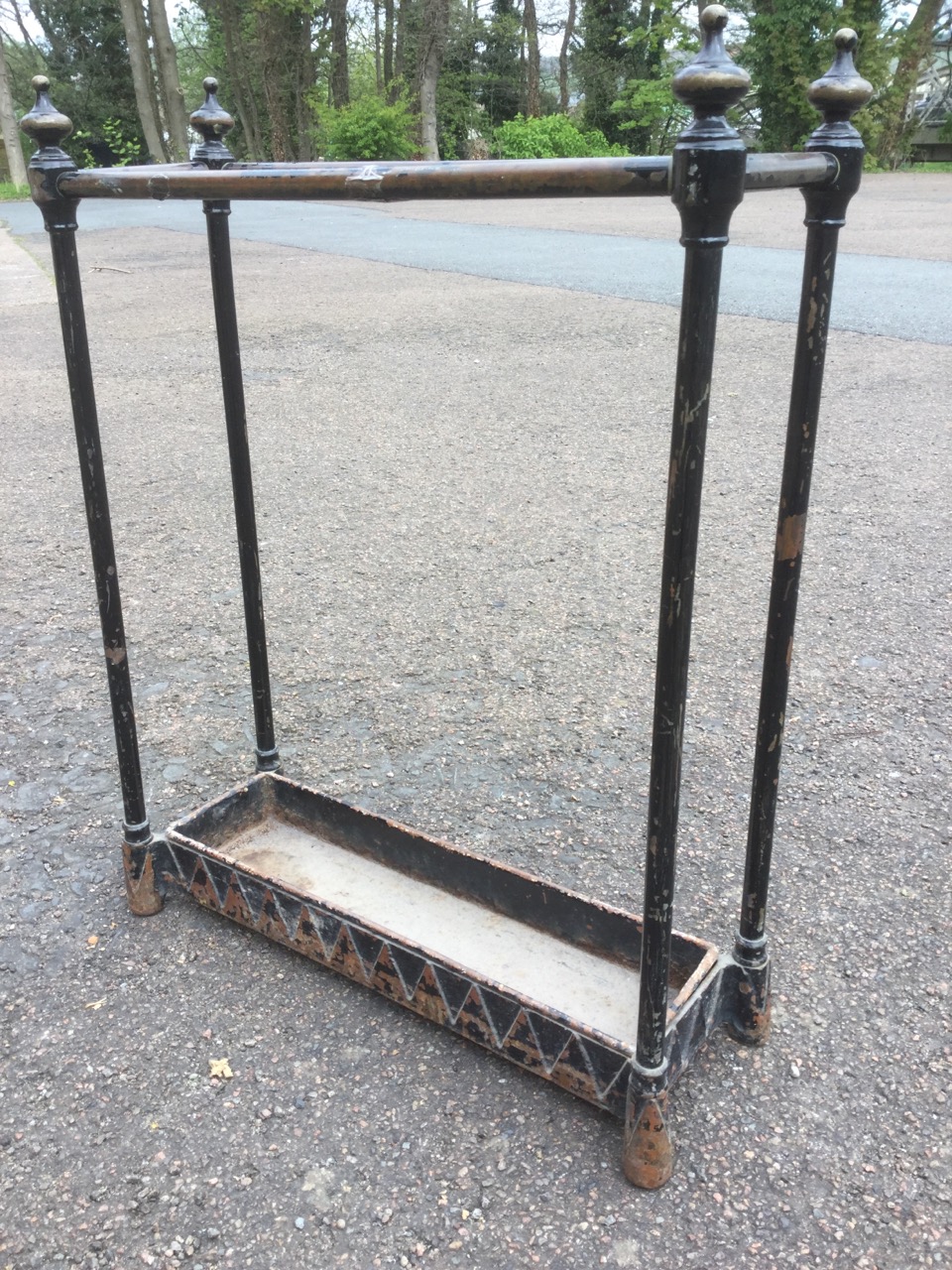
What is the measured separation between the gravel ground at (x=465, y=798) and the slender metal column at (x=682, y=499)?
14cm

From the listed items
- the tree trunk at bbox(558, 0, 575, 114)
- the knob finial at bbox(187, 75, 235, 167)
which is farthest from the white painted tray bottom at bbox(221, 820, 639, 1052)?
the tree trunk at bbox(558, 0, 575, 114)

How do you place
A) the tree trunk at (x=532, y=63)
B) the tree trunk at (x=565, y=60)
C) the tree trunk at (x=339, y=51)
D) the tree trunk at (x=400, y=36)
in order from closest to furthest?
the tree trunk at (x=339, y=51) → the tree trunk at (x=400, y=36) → the tree trunk at (x=532, y=63) → the tree trunk at (x=565, y=60)

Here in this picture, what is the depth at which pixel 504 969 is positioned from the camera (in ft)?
5.98

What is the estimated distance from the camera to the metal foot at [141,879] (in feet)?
6.55

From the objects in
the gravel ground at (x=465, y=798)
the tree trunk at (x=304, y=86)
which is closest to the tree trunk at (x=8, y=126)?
the tree trunk at (x=304, y=86)

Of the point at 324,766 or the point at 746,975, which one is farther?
the point at 324,766

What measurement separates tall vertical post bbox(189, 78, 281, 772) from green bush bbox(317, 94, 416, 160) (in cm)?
2466

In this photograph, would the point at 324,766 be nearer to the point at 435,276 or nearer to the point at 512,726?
the point at 512,726

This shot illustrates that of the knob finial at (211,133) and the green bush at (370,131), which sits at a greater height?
the green bush at (370,131)

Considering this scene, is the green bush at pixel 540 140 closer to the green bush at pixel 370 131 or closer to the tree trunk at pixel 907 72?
the green bush at pixel 370 131

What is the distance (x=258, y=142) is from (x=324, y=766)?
36.6 metres

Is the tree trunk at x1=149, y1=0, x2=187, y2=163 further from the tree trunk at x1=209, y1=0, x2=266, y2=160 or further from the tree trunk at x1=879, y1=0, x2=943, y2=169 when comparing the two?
the tree trunk at x1=879, y1=0, x2=943, y2=169

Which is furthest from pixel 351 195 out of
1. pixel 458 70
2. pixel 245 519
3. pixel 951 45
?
pixel 458 70

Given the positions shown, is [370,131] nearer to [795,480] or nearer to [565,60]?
[565,60]
